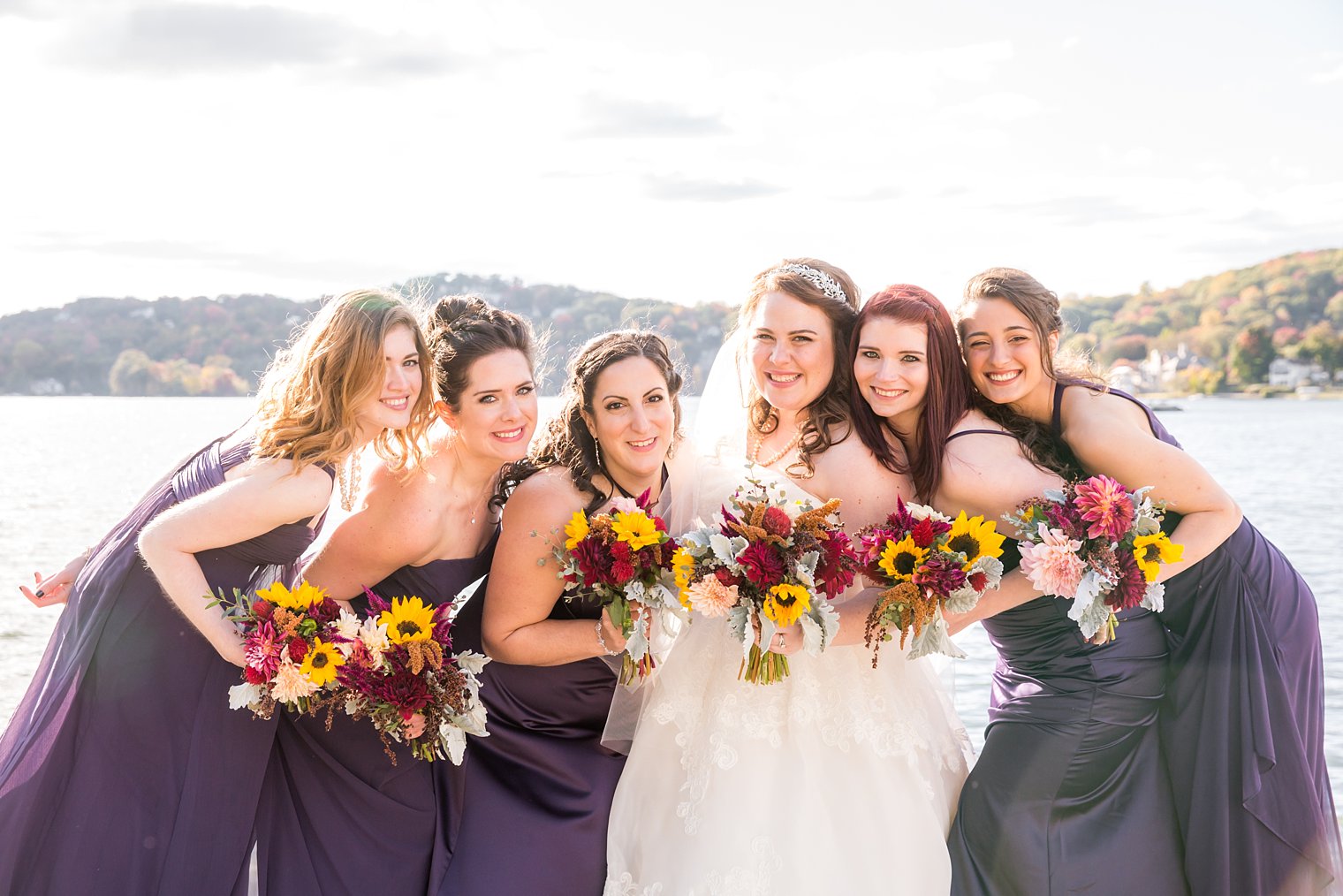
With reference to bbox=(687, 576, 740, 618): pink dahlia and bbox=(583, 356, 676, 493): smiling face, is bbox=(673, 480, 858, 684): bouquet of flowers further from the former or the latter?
bbox=(583, 356, 676, 493): smiling face

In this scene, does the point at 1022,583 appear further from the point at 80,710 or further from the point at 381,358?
the point at 80,710

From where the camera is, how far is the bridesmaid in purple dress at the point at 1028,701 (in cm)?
455

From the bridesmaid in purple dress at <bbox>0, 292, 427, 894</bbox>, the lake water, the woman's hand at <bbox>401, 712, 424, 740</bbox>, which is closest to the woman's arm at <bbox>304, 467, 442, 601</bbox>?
the bridesmaid in purple dress at <bbox>0, 292, 427, 894</bbox>

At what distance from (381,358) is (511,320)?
2.43 ft

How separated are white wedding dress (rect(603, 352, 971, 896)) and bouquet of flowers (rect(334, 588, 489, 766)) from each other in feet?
2.78

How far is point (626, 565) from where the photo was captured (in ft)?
13.8

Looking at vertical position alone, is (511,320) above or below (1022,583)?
above

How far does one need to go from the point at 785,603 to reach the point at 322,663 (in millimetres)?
1767

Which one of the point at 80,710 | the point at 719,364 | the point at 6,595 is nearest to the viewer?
the point at 80,710

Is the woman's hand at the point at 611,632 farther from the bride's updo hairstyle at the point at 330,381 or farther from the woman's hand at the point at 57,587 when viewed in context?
the woman's hand at the point at 57,587

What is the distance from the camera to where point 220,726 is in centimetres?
463

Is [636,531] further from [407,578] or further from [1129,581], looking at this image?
[1129,581]

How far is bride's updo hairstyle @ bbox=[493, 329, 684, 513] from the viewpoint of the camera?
16.2 feet

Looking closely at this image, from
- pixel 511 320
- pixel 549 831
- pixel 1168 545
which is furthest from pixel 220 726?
pixel 1168 545
